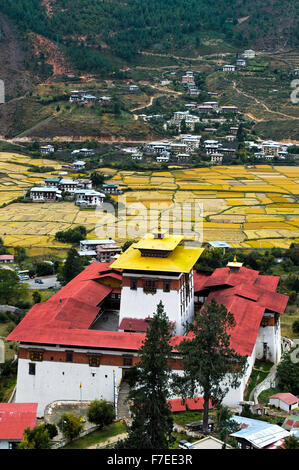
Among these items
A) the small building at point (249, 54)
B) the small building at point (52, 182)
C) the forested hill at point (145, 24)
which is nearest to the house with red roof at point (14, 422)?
the small building at point (52, 182)

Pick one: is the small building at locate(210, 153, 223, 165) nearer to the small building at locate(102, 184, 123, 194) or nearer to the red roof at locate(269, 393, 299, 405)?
the small building at locate(102, 184, 123, 194)

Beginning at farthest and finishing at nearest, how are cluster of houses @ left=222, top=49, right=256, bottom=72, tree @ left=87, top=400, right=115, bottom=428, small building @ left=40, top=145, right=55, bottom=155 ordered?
cluster of houses @ left=222, top=49, right=256, bottom=72 < small building @ left=40, top=145, right=55, bottom=155 < tree @ left=87, top=400, right=115, bottom=428

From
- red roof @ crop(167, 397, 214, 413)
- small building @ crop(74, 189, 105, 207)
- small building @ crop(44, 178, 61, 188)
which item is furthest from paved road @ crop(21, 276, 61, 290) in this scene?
small building @ crop(44, 178, 61, 188)

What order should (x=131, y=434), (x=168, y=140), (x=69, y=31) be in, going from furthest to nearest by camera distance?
1. (x=69, y=31)
2. (x=168, y=140)
3. (x=131, y=434)

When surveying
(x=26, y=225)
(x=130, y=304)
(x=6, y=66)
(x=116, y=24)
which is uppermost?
(x=116, y=24)

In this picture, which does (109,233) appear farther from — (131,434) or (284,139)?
(284,139)

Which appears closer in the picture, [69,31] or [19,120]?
[19,120]
